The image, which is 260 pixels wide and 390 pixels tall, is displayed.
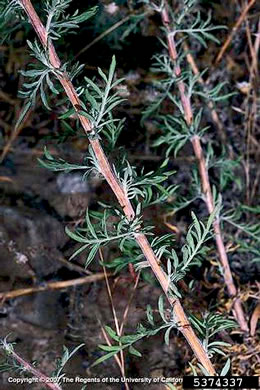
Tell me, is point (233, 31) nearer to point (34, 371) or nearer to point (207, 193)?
point (207, 193)

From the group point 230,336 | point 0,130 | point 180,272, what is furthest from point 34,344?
point 0,130

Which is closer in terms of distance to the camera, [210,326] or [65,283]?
[210,326]

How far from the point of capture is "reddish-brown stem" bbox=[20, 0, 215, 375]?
1089 millimetres

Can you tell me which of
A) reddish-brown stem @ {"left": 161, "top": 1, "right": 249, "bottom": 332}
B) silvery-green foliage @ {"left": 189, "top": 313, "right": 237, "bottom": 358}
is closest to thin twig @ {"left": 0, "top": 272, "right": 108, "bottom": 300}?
reddish-brown stem @ {"left": 161, "top": 1, "right": 249, "bottom": 332}

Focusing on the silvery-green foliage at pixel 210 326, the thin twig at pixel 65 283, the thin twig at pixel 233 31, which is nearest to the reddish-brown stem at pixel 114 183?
the silvery-green foliage at pixel 210 326

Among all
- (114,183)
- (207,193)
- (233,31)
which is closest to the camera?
(114,183)

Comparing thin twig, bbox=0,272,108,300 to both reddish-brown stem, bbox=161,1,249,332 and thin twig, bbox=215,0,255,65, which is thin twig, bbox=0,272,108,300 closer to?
reddish-brown stem, bbox=161,1,249,332

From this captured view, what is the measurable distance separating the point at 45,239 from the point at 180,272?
3.21 feet

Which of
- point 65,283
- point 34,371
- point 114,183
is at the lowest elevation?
point 65,283

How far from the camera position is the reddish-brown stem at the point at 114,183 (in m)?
1.09

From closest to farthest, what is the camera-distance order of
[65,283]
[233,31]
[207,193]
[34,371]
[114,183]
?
[114,183]
[34,371]
[207,193]
[65,283]
[233,31]

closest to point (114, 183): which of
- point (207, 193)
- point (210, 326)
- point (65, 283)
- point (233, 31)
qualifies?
point (210, 326)

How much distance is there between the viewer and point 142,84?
2.51 meters

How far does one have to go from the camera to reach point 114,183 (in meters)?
1.17
